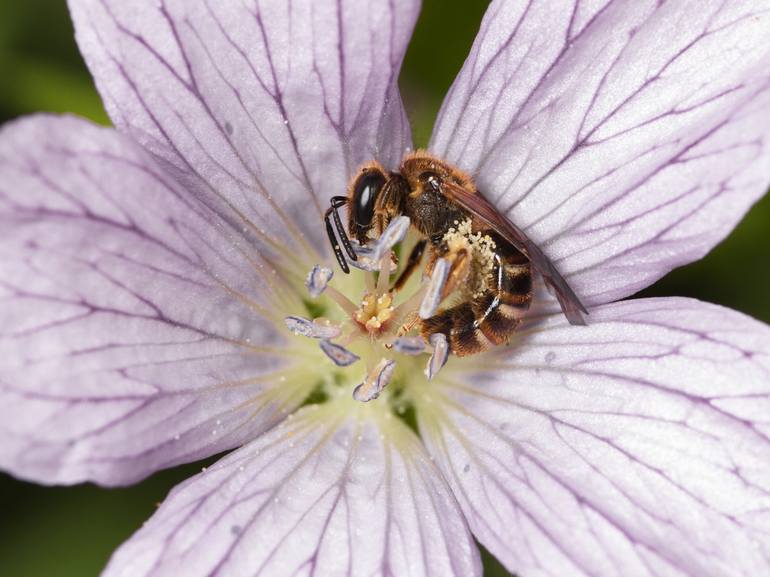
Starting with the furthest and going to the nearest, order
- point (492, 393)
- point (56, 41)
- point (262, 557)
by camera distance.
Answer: point (56, 41), point (492, 393), point (262, 557)

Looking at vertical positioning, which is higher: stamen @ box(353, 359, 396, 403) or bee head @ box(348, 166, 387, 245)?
bee head @ box(348, 166, 387, 245)

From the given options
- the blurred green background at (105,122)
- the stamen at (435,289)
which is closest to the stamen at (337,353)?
the stamen at (435,289)

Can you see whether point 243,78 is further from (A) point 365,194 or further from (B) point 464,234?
(B) point 464,234

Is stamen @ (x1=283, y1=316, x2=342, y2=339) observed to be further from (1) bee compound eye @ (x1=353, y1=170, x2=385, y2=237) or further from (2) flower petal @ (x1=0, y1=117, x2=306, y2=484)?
(1) bee compound eye @ (x1=353, y1=170, x2=385, y2=237)

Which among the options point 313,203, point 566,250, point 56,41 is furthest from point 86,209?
point 56,41

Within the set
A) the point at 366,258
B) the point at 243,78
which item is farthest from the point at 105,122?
the point at 366,258

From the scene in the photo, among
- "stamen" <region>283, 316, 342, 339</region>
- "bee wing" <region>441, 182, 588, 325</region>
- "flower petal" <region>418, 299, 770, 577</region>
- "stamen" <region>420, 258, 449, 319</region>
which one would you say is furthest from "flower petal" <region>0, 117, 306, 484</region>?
"flower petal" <region>418, 299, 770, 577</region>

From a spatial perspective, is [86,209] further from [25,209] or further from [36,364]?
[36,364]
